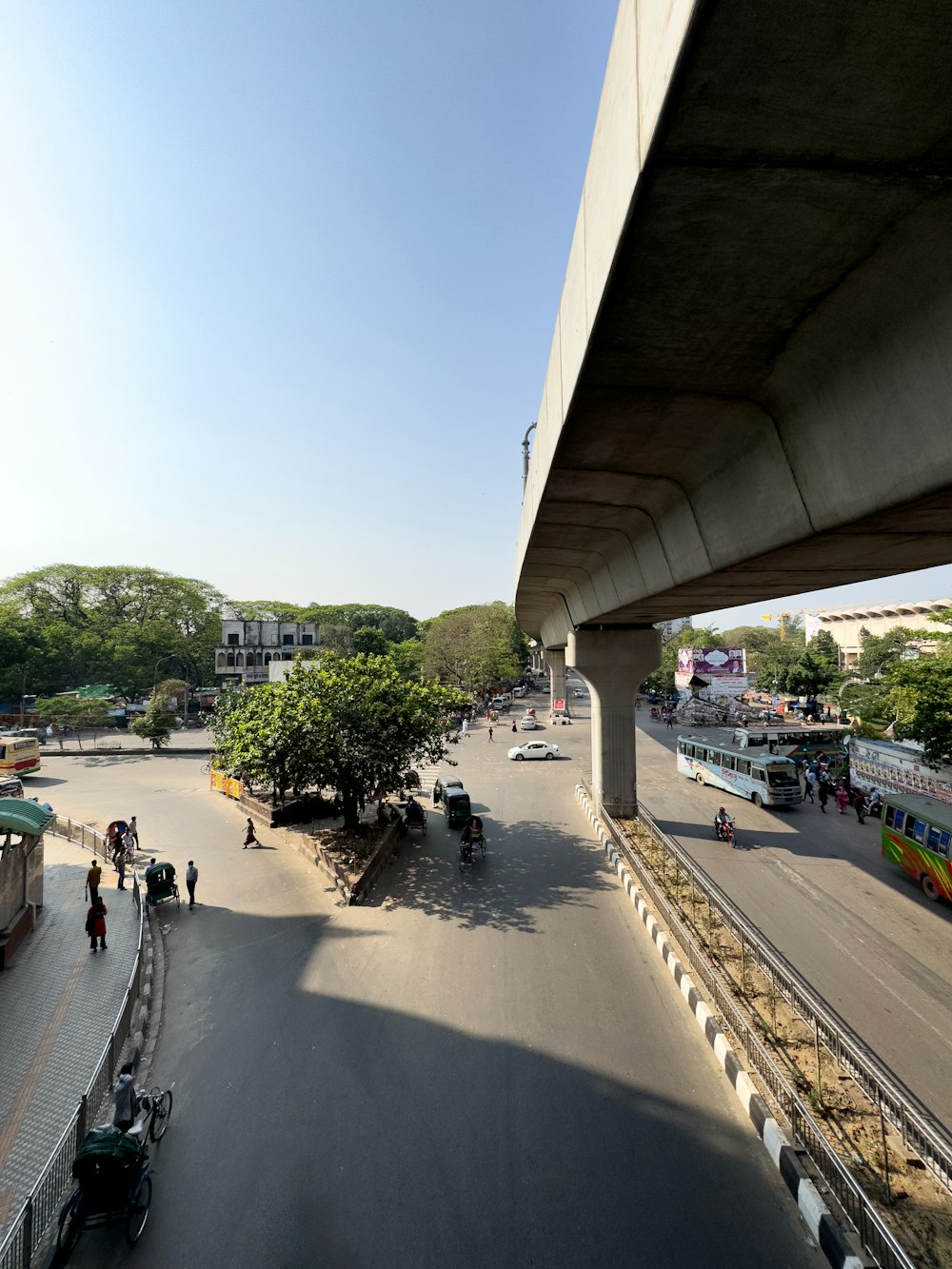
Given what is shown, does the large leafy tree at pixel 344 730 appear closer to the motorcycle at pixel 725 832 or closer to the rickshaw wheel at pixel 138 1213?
the motorcycle at pixel 725 832

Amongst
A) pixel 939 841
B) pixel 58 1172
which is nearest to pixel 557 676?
pixel 939 841

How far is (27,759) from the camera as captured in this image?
24922 millimetres

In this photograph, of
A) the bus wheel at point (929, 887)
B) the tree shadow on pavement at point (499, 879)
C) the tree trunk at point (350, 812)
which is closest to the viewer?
the tree shadow on pavement at point (499, 879)

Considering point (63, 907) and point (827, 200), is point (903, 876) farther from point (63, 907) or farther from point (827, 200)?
point (63, 907)

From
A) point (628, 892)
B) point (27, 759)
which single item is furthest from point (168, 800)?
point (628, 892)

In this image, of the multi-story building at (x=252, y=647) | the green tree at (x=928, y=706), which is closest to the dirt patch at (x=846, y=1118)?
the green tree at (x=928, y=706)

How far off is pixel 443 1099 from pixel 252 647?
60092mm

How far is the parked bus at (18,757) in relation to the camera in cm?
2409

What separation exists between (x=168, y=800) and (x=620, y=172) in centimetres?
2315

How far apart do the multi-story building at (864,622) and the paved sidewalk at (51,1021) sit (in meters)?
75.3

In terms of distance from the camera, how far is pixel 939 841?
11266mm

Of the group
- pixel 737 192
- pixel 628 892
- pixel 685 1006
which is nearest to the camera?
pixel 737 192

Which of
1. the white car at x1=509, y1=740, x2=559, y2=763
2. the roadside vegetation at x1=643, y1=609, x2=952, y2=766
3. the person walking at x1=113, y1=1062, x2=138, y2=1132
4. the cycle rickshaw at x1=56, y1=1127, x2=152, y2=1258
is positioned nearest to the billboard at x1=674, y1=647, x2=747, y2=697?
the roadside vegetation at x1=643, y1=609, x2=952, y2=766

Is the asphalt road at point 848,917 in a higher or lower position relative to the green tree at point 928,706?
lower
